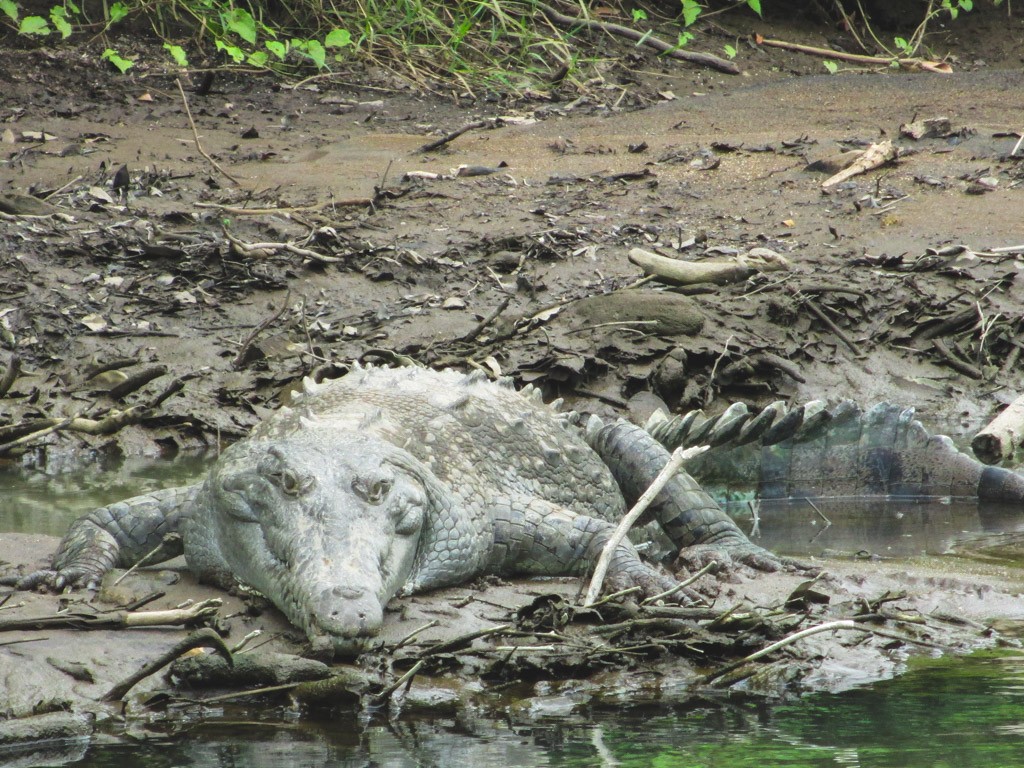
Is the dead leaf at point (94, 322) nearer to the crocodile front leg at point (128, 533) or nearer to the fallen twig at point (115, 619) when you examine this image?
the crocodile front leg at point (128, 533)

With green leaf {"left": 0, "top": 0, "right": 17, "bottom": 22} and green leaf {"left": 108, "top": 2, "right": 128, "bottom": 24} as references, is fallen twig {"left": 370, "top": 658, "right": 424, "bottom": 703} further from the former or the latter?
green leaf {"left": 108, "top": 2, "right": 128, "bottom": 24}

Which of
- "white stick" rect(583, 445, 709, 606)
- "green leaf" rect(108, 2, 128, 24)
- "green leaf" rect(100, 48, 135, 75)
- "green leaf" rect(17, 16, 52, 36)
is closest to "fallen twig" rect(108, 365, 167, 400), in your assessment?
"white stick" rect(583, 445, 709, 606)

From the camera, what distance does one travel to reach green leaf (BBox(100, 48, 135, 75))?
12312 millimetres

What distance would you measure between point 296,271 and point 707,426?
3.55 meters

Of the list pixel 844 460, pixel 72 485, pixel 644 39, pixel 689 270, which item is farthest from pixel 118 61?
pixel 844 460

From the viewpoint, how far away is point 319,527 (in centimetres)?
368

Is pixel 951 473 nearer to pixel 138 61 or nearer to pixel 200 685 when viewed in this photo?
pixel 200 685

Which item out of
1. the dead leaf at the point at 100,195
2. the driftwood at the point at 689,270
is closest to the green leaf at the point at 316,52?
the dead leaf at the point at 100,195

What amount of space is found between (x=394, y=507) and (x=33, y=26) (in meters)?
10.2

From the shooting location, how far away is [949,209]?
9844 mm

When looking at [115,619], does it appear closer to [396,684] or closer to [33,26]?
[396,684]

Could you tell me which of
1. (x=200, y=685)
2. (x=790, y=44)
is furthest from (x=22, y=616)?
(x=790, y=44)

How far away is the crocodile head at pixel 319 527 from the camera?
Answer: 337 cm

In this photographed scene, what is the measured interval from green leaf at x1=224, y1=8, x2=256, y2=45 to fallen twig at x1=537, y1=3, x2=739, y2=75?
3.38 m
